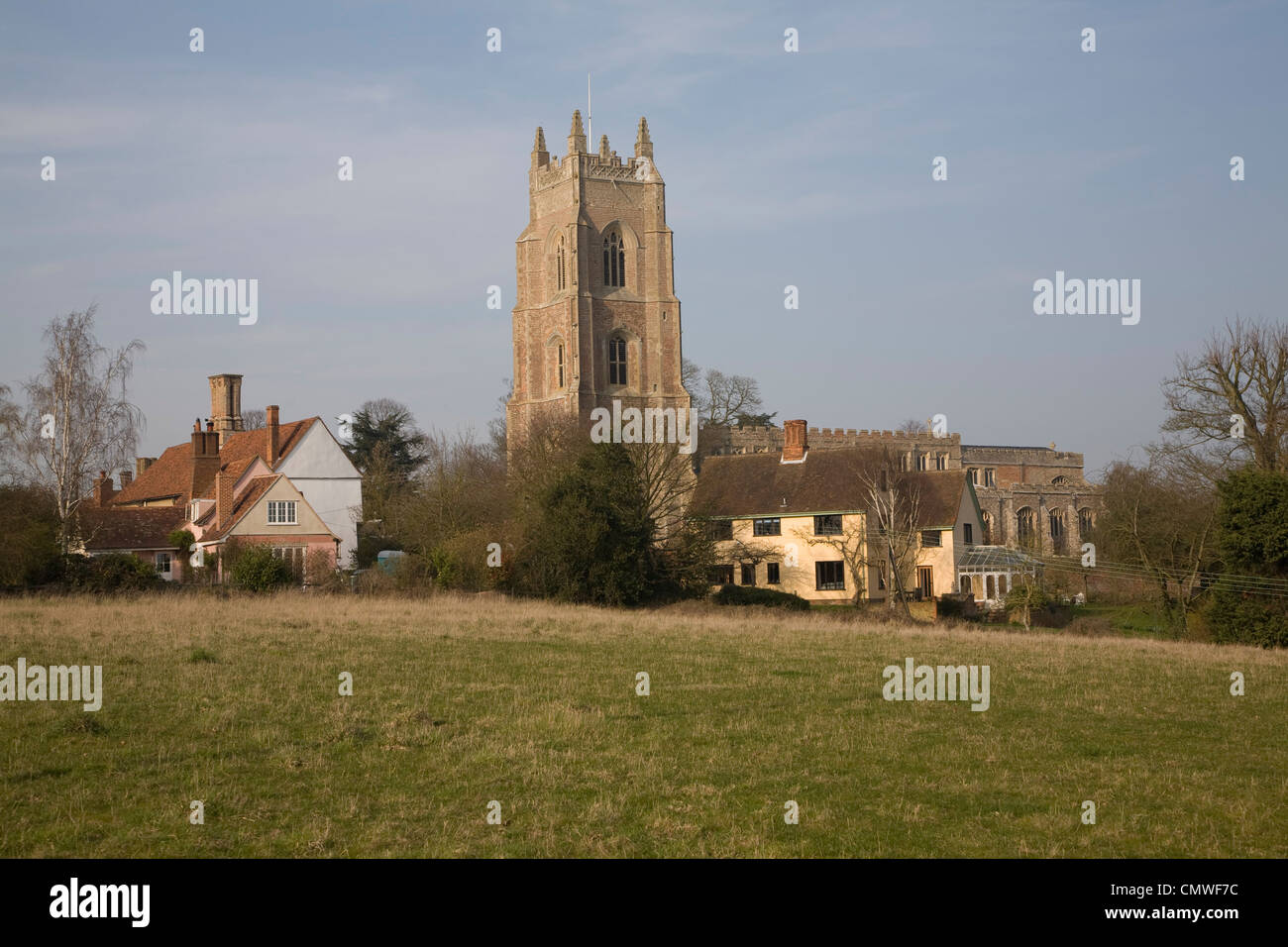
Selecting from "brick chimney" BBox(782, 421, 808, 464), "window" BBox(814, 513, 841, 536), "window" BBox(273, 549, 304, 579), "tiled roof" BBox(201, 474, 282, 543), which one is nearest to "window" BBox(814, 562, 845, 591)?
"window" BBox(814, 513, 841, 536)

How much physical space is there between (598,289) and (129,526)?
32.6 metres

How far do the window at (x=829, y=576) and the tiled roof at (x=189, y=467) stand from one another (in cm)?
2355

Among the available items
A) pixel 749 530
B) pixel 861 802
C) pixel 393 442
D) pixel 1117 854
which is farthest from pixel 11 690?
pixel 393 442

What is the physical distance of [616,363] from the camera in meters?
72.9

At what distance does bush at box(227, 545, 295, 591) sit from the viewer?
35.9m

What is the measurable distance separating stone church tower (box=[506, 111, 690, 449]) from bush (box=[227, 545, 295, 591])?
114 ft

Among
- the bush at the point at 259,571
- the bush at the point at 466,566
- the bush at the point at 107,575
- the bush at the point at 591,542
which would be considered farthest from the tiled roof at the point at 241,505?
the bush at the point at 591,542

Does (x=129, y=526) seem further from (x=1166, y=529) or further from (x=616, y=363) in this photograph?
(x=1166, y=529)

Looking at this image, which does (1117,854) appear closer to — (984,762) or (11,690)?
(984,762)

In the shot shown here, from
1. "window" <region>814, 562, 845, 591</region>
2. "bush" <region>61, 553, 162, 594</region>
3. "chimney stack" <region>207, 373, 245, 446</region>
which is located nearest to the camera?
"bush" <region>61, 553, 162, 594</region>

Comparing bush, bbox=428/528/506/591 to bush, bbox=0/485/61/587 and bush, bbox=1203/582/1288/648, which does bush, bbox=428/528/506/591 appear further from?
bush, bbox=1203/582/1288/648

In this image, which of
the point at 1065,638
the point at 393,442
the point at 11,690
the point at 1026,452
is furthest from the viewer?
the point at 1026,452

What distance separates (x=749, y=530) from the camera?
53.3m
